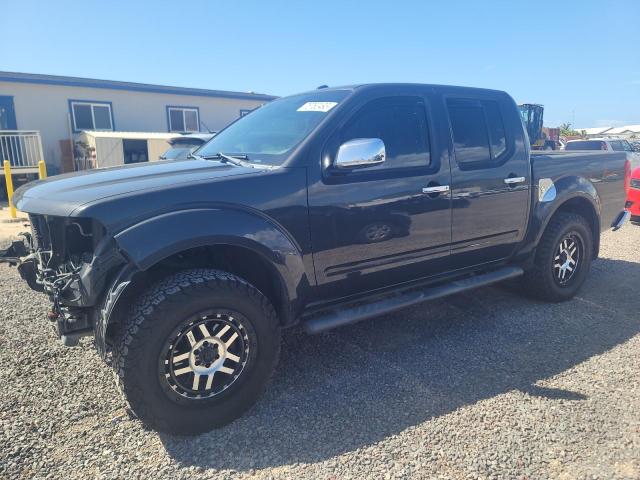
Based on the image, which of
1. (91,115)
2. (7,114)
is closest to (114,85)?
(91,115)

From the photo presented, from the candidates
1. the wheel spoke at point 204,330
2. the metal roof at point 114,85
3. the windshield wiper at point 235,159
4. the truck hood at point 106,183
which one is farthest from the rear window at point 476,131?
the metal roof at point 114,85

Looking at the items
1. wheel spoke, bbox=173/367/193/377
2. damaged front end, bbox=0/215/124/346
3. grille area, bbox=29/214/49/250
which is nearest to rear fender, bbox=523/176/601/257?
wheel spoke, bbox=173/367/193/377

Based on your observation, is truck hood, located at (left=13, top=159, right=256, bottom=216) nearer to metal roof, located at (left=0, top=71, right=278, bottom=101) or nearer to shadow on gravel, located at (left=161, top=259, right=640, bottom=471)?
shadow on gravel, located at (left=161, top=259, right=640, bottom=471)

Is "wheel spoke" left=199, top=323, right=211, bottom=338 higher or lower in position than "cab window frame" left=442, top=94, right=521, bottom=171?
lower

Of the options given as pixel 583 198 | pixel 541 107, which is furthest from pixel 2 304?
pixel 541 107

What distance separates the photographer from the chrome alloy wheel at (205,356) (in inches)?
99.5

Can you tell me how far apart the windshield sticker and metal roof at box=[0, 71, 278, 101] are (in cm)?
1504

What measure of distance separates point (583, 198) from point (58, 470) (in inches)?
187

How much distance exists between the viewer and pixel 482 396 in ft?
9.64

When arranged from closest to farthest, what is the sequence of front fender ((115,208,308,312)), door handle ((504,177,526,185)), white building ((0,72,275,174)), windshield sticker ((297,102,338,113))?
front fender ((115,208,308,312)) → windshield sticker ((297,102,338,113)) → door handle ((504,177,526,185)) → white building ((0,72,275,174))

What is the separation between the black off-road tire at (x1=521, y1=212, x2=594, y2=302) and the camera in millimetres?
4359

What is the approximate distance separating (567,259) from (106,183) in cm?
411

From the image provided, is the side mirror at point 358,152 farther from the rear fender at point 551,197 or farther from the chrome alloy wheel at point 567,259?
the chrome alloy wheel at point 567,259

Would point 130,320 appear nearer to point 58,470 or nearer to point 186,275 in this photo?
point 186,275
